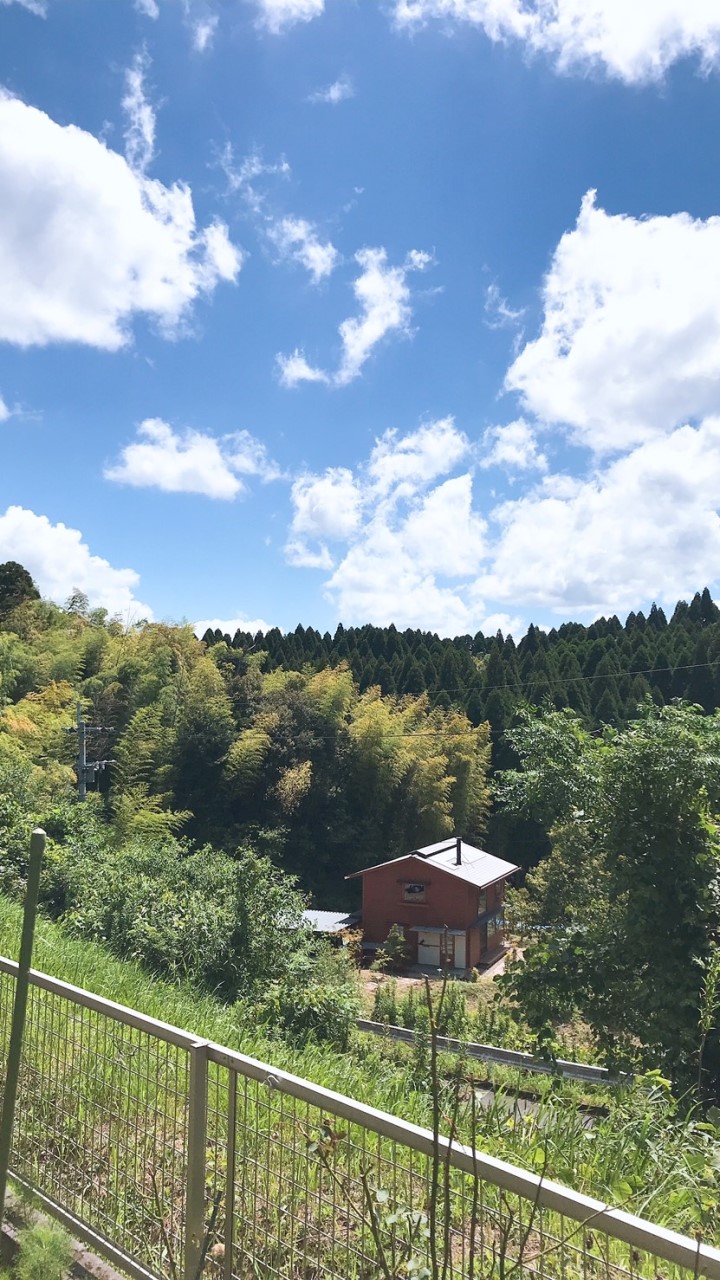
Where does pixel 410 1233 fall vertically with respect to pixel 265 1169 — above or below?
above

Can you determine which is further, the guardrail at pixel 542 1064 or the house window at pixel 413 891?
the house window at pixel 413 891

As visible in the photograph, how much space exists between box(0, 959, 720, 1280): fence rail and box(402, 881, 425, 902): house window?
22.0 metres

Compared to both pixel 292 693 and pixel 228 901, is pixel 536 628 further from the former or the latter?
pixel 228 901

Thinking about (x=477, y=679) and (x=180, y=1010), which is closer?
(x=180, y=1010)

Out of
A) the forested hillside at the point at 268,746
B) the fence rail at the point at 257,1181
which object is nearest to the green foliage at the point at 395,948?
the forested hillside at the point at 268,746

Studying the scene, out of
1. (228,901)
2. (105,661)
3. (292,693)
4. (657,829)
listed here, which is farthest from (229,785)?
(657,829)

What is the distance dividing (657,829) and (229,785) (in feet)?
76.2

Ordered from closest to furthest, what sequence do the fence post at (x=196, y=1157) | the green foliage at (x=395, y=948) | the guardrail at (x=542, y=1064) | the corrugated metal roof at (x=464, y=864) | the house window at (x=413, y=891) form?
the fence post at (x=196, y=1157)
the guardrail at (x=542, y=1064)
the green foliage at (x=395, y=948)
the corrugated metal roof at (x=464, y=864)
the house window at (x=413, y=891)

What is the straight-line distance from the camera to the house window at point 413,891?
2342 cm

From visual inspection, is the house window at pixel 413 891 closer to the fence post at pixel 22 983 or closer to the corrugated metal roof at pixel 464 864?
the corrugated metal roof at pixel 464 864

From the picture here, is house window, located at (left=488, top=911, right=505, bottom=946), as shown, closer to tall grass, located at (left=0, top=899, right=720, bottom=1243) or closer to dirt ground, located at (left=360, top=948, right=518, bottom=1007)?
dirt ground, located at (left=360, top=948, right=518, bottom=1007)

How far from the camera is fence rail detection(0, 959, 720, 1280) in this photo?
1.24 metres

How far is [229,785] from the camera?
89.1 ft

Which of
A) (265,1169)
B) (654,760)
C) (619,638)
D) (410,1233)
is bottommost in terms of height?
(265,1169)
